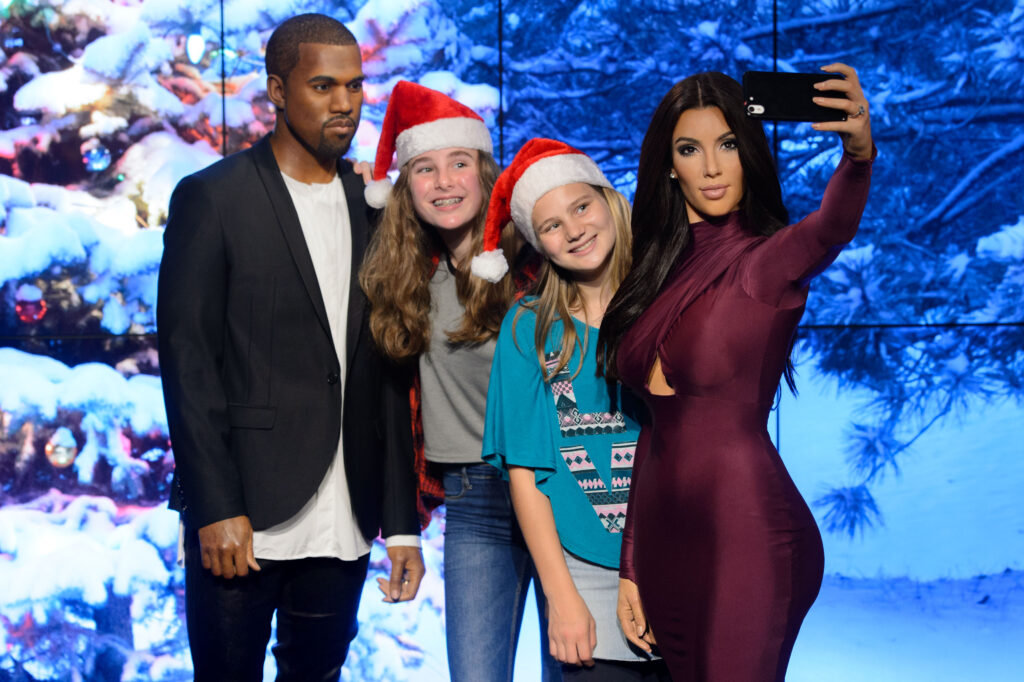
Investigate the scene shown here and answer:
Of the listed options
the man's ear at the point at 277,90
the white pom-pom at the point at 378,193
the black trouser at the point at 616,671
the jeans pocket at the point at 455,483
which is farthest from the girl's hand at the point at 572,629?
the man's ear at the point at 277,90

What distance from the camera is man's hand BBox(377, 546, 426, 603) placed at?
6.60 ft

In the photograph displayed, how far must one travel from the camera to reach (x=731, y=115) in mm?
1449

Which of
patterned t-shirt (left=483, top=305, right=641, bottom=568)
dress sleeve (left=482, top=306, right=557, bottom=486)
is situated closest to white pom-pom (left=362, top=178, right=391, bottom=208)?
dress sleeve (left=482, top=306, right=557, bottom=486)

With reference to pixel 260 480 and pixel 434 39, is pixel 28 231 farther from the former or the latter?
pixel 260 480

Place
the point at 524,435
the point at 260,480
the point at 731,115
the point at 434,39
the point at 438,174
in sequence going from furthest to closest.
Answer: the point at 434,39 → the point at 438,174 → the point at 260,480 → the point at 524,435 → the point at 731,115

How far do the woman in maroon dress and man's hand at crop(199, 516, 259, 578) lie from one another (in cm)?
74

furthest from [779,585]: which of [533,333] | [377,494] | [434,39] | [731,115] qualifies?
[434,39]

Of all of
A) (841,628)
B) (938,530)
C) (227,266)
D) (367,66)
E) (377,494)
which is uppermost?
(367,66)

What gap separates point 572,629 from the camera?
60.9 inches

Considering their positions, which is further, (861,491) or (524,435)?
(861,491)

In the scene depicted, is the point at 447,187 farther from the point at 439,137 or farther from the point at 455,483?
the point at 455,483

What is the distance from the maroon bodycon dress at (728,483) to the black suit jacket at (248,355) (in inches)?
28.6

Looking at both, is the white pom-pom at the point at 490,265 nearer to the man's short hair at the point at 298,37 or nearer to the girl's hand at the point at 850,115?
the man's short hair at the point at 298,37

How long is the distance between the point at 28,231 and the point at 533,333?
2.01 meters
